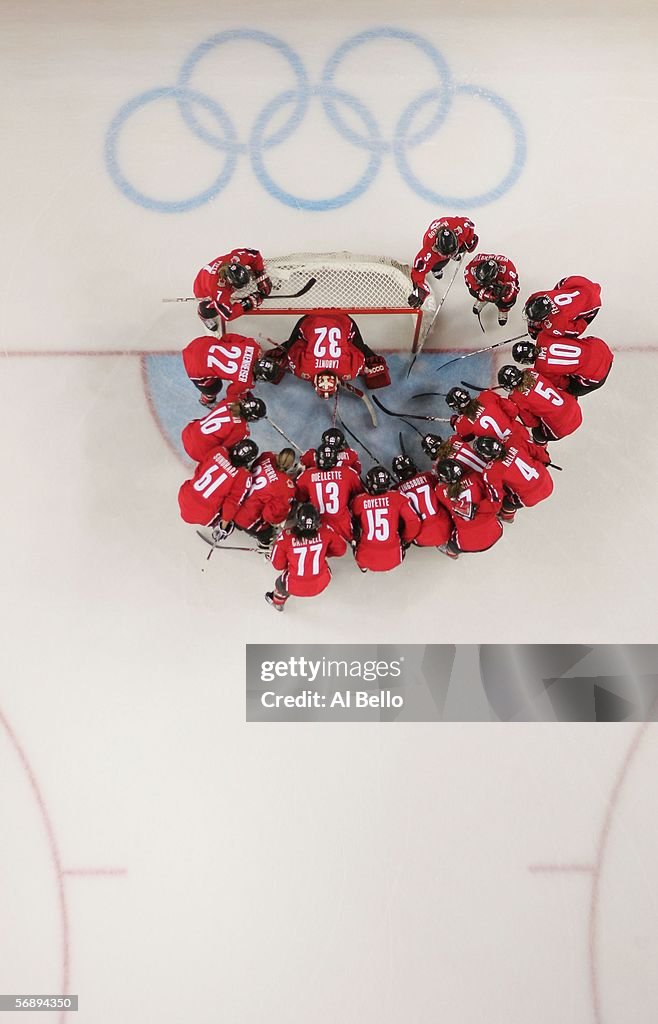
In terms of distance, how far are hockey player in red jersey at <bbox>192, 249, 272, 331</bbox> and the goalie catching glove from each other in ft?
1.74

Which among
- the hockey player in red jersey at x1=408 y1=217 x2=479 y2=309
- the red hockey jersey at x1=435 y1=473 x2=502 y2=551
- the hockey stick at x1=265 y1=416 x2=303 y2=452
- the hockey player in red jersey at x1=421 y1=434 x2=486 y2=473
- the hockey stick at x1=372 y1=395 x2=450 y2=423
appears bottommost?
the red hockey jersey at x1=435 y1=473 x2=502 y2=551

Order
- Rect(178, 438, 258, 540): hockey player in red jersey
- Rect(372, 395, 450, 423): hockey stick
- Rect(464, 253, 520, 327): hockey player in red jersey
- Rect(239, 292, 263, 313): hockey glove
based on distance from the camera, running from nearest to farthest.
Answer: Rect(178, 438, 258, 540): hockey player in red jersey < Rect(464, 253, 520, 327): hockey player in red jersey < Rect(239, 292, 263, 313): hockey glove < Rect(372, 395, 450, 423): hockey stick

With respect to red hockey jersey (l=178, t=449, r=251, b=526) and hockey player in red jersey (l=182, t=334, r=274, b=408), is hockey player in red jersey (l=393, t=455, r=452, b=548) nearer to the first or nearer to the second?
red hockey jersey (l=178, t=449, r=251, b=526)

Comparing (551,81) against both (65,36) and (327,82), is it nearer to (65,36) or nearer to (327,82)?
(327,82)

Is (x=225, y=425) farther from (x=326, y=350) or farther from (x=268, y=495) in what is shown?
(x=326, y=350)

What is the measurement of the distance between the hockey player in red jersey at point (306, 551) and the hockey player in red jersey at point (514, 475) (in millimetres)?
634

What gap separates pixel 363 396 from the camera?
3.60m

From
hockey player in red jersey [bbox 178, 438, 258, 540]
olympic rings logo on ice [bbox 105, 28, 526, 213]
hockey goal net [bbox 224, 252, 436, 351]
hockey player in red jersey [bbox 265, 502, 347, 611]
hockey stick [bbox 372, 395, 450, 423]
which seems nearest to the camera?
hockey player in red jersey [bbox 265, 502, 347, 611]

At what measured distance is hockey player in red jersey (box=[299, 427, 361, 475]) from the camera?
10.5ft

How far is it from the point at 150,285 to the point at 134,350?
324mm

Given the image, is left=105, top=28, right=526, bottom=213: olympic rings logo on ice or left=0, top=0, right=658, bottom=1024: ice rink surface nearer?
left=0, top=0, right=658, bottom=1024: ice rink surface

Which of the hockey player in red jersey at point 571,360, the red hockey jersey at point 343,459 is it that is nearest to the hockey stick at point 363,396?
the red hockey jersey at point 343,459

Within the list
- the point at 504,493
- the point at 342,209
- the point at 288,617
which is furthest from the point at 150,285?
the point at 504,493

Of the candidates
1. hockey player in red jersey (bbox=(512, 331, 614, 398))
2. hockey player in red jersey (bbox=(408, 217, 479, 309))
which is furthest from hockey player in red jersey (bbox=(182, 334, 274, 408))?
hockey player in red jersey (bbox=(512, 331, 614, 398))
